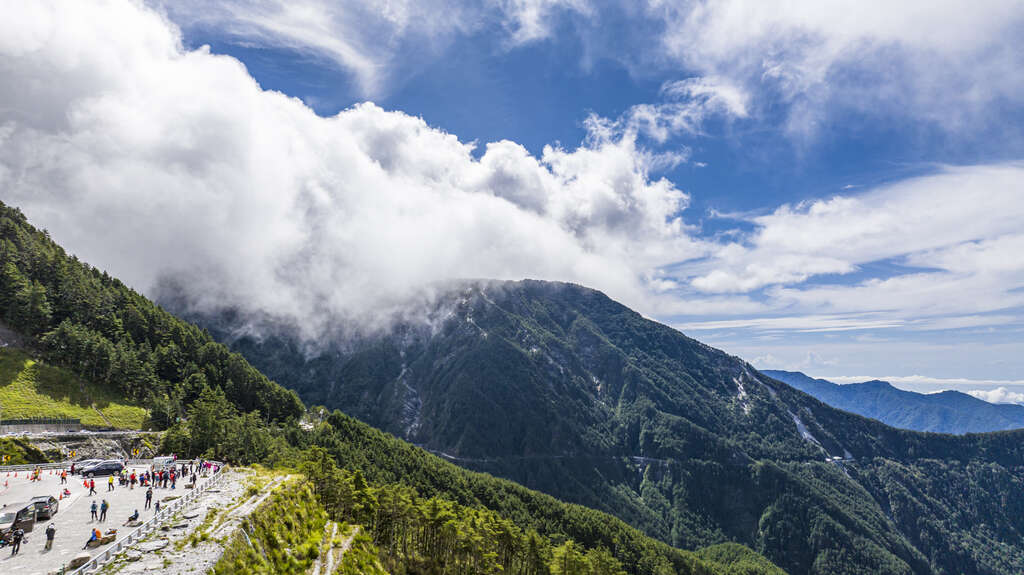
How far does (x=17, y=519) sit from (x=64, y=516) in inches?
288

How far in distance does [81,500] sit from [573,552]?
77493mm

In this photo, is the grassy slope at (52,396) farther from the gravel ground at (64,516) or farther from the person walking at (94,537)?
the person walking at (94,537)

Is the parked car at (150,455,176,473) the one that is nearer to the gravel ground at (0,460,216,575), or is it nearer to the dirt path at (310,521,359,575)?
the gravel ground at (0,460,216,575)

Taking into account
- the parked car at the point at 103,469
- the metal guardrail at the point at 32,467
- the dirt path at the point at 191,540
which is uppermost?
the dirt path at the point at 191,540

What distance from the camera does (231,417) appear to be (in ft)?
438

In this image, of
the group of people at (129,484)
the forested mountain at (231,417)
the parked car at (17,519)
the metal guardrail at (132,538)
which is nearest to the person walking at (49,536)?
the group of people at (129,484)

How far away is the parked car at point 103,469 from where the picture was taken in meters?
73.6

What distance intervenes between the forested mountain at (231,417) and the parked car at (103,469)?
2129cm

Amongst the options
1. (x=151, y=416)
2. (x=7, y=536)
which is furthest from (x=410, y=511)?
(x=151, y=416)

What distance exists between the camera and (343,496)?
3145 inches

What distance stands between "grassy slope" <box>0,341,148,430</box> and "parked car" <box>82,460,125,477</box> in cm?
4255

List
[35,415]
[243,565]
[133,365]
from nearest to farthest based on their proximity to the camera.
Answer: [243,565]
[35,415]
[133,365]

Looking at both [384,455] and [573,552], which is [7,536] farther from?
[384,455]

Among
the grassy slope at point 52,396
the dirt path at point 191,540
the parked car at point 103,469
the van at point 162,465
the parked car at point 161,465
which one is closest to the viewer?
the dirt path at point 191,540
